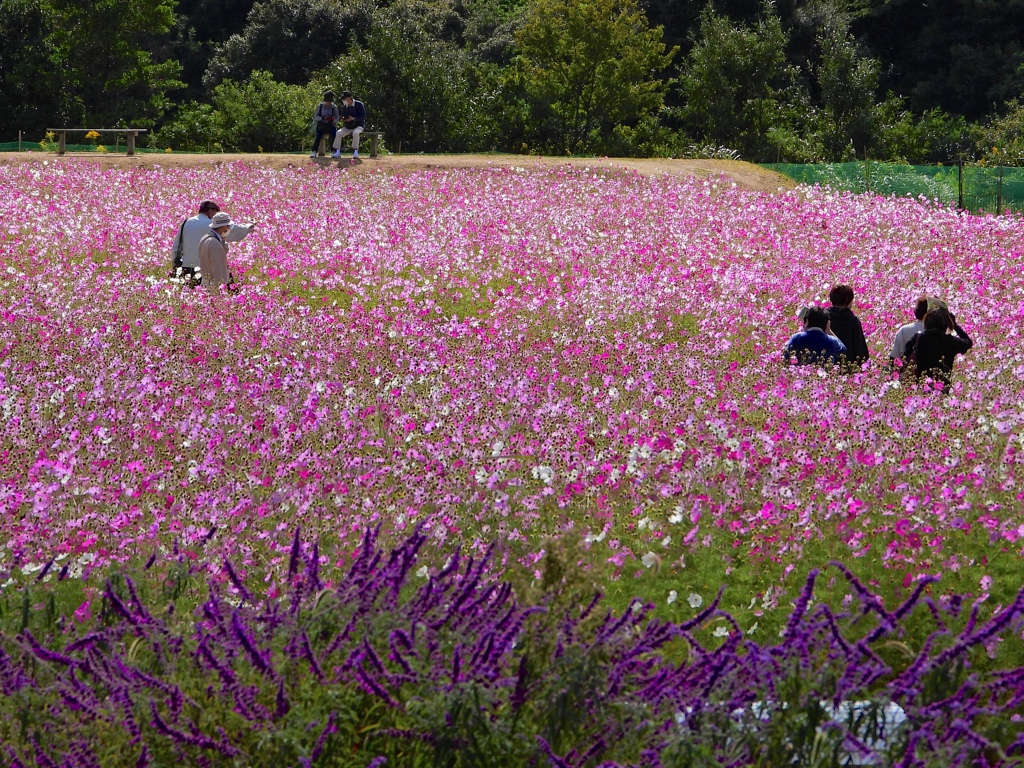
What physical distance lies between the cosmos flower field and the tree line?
21994 mm

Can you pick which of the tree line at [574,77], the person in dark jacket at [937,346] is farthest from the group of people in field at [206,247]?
the tree line at [574,77]

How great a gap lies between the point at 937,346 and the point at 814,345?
38.8 inches

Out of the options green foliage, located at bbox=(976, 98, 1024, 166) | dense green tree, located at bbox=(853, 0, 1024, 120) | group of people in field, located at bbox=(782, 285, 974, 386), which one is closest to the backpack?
group of people in field, located at bbox=(782, 285, 974, 386)

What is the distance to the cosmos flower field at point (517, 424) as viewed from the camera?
6.51m

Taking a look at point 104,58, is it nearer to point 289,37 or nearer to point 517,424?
point 289,37

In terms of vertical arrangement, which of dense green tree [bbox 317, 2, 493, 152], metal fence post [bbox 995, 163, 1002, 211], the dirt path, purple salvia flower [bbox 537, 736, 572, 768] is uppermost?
dense green tree [bbox 317, 2, 493, 152]

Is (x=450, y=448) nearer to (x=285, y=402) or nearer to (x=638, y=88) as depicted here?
(x=285, y=402)

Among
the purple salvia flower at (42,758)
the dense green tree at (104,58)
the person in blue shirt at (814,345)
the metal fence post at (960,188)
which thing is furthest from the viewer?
the dense green tree at (104,58)

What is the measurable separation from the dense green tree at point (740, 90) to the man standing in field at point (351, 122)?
1616 cm

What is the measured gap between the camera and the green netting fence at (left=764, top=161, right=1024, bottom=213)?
24.1m

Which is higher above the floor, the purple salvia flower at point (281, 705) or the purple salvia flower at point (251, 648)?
the purple salvia flower at point (251, 648)

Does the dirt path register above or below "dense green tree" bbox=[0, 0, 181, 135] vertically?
below

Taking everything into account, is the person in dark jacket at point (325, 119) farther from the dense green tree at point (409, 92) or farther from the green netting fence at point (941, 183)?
the dense green tree at point (409, 92)

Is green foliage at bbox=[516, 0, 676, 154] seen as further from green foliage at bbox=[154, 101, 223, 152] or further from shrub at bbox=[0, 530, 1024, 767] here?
shrub at bbox=[0, 530, 1024, 767]
